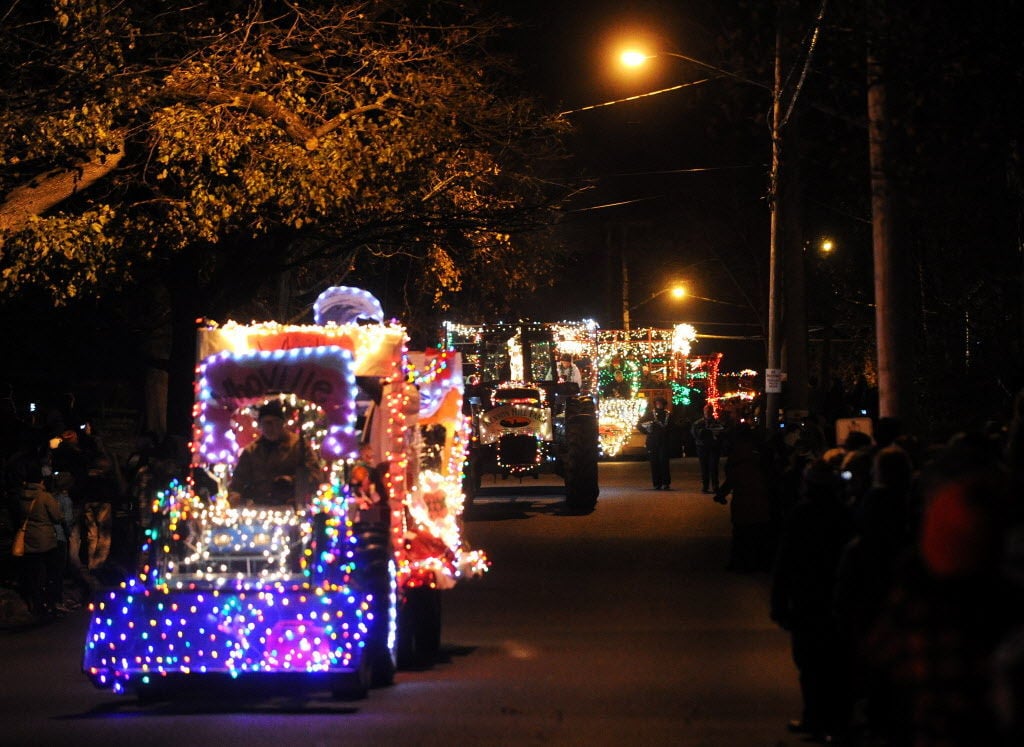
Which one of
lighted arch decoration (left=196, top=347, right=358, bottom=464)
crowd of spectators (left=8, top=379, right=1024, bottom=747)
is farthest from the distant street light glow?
lighted arch decoration (left=196, top=347, right=358, bottom=464)

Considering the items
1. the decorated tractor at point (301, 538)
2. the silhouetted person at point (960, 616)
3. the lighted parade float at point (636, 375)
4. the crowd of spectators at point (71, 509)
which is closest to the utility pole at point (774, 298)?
the lighted parade float at point (636, 375)

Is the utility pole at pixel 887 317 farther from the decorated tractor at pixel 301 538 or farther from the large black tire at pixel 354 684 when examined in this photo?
the large black tire at pixel 354 684

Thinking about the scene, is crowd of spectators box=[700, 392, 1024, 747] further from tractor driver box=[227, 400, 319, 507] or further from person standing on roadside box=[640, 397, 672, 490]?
person standing on roadside box=[640, 397, 672, 490]

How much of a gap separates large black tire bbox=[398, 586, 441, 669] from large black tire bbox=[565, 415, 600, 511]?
13143 millimetres

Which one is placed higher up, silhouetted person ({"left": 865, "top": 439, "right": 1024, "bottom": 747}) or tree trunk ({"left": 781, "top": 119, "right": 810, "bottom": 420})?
tree trunk ({"left": 781, "top": 119, "right": 810, "bottom": 420})

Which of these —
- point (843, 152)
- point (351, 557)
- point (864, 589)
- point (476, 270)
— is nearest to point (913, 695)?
point (864, 589)

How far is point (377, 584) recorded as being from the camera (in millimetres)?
10695

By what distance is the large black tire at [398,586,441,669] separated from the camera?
12.1 meters

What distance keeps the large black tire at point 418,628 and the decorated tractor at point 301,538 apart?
13mm

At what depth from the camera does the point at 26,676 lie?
11758mm

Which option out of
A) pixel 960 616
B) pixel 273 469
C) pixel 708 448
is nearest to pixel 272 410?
pixel 273 469

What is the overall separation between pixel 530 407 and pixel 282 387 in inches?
648

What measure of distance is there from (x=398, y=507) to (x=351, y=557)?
1.48 m

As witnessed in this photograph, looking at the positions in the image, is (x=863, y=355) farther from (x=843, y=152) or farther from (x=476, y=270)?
(x=843, y=152)
